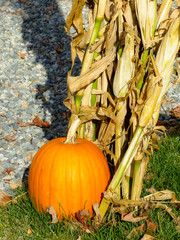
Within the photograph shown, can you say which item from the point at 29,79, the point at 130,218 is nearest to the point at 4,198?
the point at 130,218

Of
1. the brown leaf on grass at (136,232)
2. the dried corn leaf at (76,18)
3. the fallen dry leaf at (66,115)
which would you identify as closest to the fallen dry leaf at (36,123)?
the fallen dry leaf at (66,115)

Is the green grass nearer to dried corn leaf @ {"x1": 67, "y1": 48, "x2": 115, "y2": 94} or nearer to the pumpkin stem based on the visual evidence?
the pumpkin stem

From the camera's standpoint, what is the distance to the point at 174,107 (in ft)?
15.3

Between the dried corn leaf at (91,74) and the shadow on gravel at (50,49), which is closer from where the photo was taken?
the dried corn leaf at (91,74)

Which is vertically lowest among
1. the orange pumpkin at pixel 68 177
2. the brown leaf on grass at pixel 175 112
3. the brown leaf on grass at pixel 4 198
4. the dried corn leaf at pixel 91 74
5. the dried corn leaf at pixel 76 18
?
the brown leaf on grass at pixel 4 198

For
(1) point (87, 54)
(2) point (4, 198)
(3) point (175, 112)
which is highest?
(1) point (87, 54)

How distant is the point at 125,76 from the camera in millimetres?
2404

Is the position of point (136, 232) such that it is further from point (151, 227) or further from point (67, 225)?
point (67, 225)

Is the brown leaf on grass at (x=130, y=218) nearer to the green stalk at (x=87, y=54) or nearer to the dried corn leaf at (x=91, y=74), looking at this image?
the green stalk at (x=87, y=54)

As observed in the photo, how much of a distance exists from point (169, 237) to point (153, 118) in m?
0.80

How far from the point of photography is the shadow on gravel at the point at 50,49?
15.1ft

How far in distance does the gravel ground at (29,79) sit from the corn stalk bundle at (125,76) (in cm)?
116

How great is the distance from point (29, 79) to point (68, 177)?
330 cm

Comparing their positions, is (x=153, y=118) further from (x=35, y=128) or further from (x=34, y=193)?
(x=35, y=128)
